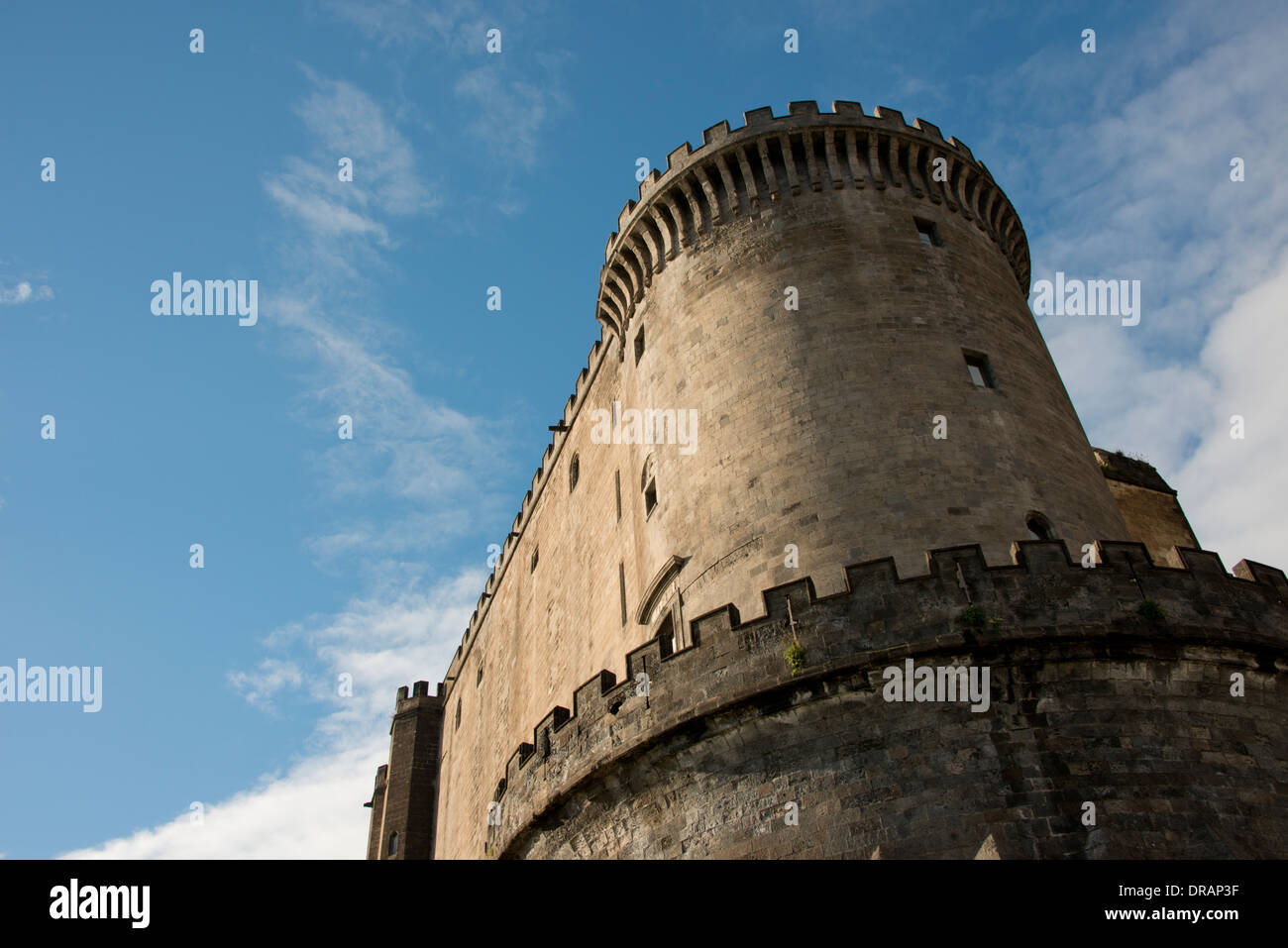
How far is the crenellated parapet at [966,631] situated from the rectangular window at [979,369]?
13.2ft

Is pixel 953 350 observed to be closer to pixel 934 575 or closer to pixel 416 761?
pixel 934 575

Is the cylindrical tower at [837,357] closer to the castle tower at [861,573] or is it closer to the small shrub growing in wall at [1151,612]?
the castle tower at [861,573]

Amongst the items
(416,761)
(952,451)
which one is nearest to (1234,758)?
(952,451)

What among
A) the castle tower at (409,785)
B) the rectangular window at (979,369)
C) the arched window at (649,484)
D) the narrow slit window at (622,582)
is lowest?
the castle tower at (409,785)

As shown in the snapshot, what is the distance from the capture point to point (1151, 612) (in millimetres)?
9727

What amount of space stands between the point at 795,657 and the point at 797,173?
29.8 feet

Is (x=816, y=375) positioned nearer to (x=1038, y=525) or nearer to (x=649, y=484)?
(x=649, y=484)

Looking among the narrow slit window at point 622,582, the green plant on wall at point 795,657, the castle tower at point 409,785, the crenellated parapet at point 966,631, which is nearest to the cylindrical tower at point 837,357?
the crenellated parapet at point 966,631

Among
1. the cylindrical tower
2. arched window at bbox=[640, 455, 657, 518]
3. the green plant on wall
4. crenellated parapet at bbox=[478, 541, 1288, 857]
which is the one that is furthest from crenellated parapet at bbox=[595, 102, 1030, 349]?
the green plant on wall

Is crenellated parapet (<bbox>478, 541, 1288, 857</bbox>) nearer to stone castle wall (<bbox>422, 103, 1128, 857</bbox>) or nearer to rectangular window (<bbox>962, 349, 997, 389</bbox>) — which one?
stone castle wall (<bbox>422, 103, 1128, 857</bbox>)

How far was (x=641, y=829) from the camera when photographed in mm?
10500

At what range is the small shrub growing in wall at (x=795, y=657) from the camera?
991 cm

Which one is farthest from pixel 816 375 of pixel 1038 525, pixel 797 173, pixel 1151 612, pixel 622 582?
pixel 622 582
